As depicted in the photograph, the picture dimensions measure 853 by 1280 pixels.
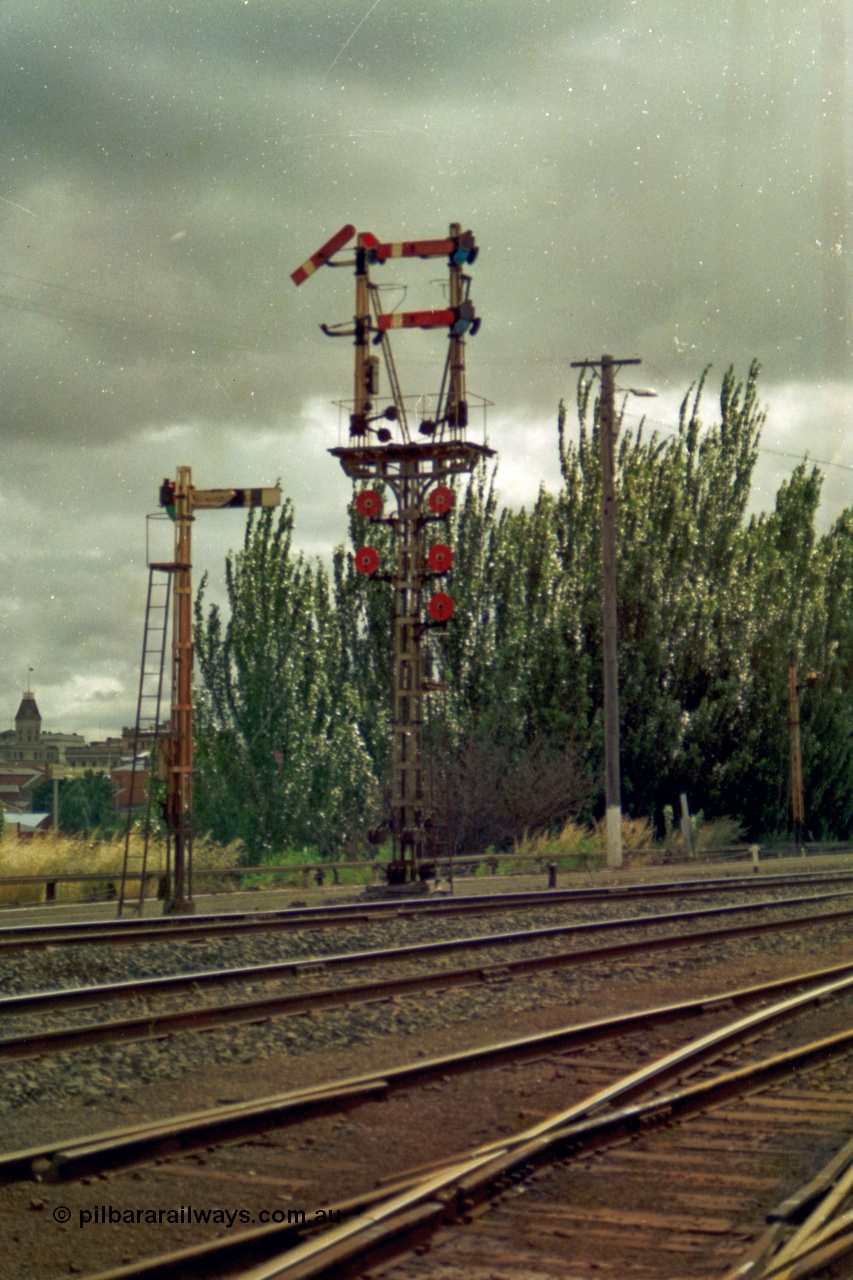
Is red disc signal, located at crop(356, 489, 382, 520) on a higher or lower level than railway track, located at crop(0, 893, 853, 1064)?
higher

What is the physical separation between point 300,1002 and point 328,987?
A: 116 cm

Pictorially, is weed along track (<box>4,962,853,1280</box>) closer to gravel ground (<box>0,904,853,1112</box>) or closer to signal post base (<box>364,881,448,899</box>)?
gravel ground (<box>0,904,853,1112</box>)

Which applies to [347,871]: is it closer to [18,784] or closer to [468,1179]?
[468,1179]

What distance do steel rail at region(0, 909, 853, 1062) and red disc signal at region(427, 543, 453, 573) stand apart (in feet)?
28.7

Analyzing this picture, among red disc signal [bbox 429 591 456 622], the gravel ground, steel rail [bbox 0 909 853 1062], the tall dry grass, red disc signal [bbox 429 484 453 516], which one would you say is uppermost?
red disc signal [bbox 429 484 453 516]

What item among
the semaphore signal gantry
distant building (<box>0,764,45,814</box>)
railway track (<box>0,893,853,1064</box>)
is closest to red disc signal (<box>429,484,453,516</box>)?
the semaphore signal gantry

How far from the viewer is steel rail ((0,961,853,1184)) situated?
611 centimetres

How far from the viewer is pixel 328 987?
11953 millimetres

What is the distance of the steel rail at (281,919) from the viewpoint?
14805mm

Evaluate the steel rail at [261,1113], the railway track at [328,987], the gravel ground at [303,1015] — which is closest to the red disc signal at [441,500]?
the railway track at [328,987]

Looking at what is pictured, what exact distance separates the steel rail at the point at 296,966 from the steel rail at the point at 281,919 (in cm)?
181

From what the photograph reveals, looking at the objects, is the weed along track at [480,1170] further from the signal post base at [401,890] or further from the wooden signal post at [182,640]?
the signal post base at [401,890]

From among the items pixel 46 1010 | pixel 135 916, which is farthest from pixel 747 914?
pixel 46 1010

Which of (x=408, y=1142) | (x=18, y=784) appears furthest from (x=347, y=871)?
(x=18, y=784)
